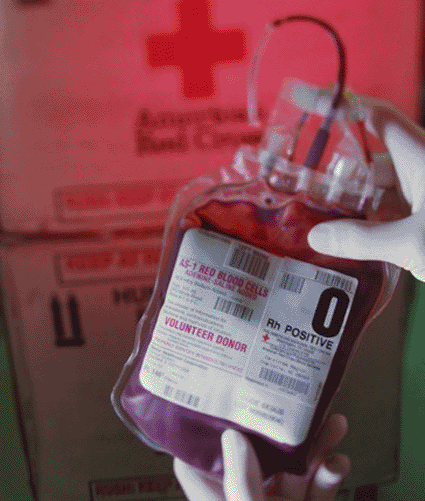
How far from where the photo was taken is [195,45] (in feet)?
2.11

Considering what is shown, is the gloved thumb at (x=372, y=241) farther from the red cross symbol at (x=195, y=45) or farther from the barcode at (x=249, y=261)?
the red cross symbol at (x=195, y=45)

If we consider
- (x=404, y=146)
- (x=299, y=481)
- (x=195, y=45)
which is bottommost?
(x=299, y=481)

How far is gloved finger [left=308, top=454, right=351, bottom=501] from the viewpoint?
626 millimetres

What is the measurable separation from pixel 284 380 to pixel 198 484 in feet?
0.71

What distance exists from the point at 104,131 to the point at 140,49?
11 cm

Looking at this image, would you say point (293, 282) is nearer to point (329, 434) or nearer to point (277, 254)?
point (277, 254)

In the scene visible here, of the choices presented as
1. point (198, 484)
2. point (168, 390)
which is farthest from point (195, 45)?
point (198, 484)

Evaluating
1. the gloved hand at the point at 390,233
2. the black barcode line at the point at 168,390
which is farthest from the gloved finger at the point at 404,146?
the black barcode line at the point at 168,390

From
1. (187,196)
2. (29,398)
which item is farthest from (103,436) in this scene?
(187,196)

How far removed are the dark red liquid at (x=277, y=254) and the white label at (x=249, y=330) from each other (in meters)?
0.01

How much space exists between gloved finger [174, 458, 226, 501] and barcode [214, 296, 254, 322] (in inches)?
9.3

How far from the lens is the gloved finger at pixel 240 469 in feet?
1.70

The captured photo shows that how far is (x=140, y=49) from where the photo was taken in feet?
2.10

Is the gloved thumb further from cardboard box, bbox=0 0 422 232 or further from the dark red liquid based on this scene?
cardboard box, bbox=0 0 422 232
